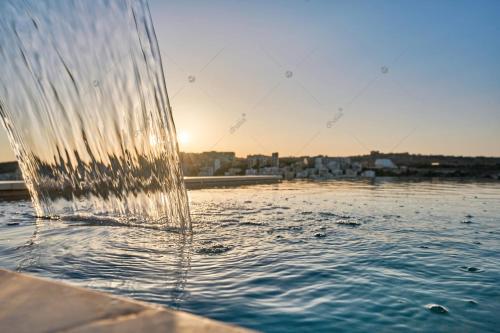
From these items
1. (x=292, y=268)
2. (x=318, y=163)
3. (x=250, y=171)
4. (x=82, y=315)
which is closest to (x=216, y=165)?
(x=250, y=171)

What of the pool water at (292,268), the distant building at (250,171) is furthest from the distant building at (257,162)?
the pool water at (292,268)

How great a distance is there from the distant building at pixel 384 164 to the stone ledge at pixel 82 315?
34859 millimetres

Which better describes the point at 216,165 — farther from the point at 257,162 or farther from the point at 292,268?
the point at 292,268

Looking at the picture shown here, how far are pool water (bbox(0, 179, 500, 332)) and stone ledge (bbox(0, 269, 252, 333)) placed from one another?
33.6 inches

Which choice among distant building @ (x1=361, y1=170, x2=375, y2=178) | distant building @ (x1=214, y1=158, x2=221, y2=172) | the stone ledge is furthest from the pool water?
distant building @ (x1=361, y1=170, x2=375, y2=178)

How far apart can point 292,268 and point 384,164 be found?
33213 mm

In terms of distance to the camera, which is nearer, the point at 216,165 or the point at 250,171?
the point at 216,165

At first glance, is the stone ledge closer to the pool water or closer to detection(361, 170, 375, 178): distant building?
the pool water

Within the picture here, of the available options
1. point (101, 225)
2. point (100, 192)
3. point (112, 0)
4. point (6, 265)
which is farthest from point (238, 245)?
point (112, 0)

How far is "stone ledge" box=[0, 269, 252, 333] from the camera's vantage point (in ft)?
3.45

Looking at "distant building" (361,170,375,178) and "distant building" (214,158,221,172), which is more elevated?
"distant building" (214,158,221,172)

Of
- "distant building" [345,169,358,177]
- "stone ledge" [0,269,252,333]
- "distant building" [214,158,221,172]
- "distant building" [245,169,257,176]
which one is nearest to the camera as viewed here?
"stone ledge" [0,269,252,333]

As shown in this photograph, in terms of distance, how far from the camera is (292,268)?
2.97 meters

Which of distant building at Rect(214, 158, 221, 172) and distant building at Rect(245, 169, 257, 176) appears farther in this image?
distant building at Rect(245, 169, 257, 176)
